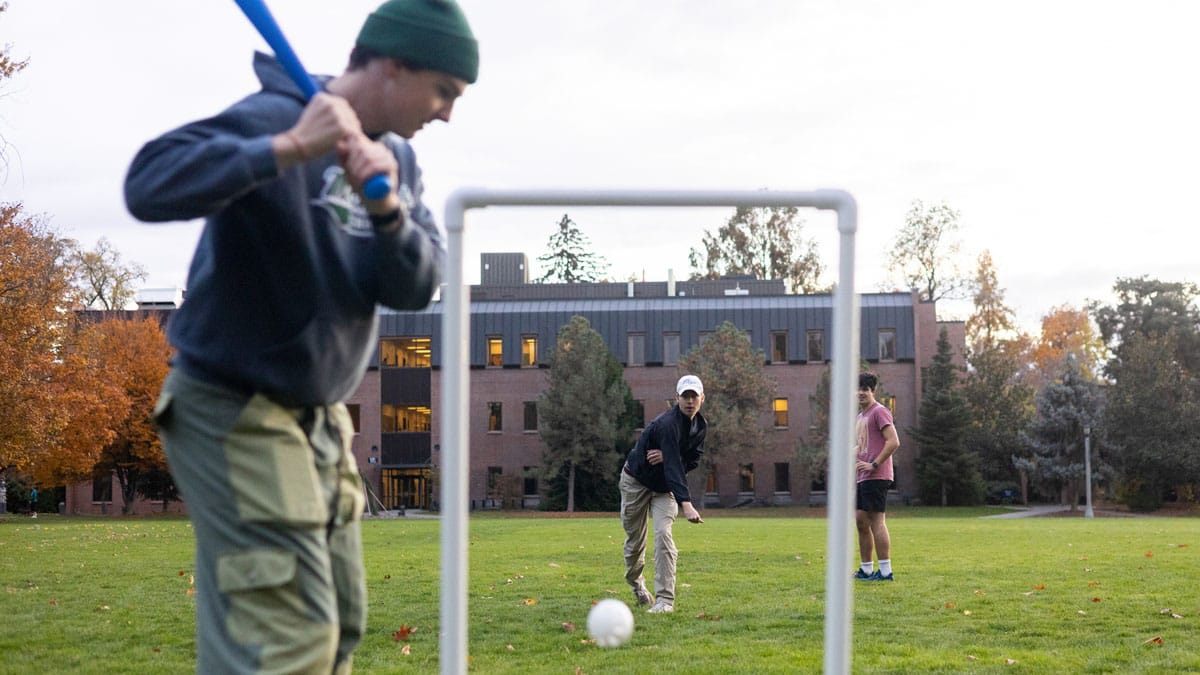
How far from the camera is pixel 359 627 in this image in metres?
3.08

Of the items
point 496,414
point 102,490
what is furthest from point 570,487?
point 102,490

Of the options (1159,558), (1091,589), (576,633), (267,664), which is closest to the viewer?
(267,664)

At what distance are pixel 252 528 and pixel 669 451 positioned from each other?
23.4ft

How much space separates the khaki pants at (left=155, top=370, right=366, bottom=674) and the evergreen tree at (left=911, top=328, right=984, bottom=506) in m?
53.3

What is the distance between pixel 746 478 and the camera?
5462 centimetres

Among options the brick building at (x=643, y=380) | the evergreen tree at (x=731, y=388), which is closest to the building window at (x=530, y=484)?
the brick building at (x=643, y=380)

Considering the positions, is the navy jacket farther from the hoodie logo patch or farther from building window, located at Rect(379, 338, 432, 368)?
building window, located at Rect(379, 338, 432, 368)

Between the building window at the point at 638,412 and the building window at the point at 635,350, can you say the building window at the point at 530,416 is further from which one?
the building window at the point at 635,350

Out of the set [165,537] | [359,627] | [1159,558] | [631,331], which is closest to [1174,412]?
[631,331]

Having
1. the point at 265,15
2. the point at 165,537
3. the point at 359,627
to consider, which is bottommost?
the point at 165,537

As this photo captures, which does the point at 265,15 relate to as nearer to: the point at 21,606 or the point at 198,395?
the point at 198,395

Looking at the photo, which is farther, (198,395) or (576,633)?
(576,633)

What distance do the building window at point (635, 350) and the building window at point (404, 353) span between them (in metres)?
9.62

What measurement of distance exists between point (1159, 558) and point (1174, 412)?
40.3 m
